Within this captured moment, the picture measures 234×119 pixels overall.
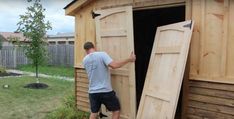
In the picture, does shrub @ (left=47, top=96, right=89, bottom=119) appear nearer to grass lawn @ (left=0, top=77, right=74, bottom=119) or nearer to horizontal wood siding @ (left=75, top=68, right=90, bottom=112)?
horizontal wood siding @ (left=75, top=68, right=90, bottom=112)

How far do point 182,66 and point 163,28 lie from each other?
1.05 m

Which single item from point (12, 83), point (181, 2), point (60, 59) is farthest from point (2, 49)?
point (181, 2)

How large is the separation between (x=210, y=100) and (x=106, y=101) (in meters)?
1.83

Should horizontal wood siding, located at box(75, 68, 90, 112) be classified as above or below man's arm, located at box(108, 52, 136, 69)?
below

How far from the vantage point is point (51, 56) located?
19953mm

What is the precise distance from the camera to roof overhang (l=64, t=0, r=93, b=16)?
7.12 m

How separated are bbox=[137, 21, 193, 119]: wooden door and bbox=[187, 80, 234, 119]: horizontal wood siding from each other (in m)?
0.49

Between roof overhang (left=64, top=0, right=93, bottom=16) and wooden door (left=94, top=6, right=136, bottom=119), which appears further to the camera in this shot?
roof overhang (left=64, top=0, right=93, bottom=16)

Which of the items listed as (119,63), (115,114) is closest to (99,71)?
(119,63)

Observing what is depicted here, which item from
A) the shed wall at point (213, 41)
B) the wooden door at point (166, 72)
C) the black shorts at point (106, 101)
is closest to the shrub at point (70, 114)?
the black shorts at point (106, 101)

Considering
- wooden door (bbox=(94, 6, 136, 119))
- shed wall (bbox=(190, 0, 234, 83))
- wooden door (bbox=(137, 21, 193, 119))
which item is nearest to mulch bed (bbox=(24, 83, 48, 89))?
wooden door (bbox=(94, 6, 136, 119))

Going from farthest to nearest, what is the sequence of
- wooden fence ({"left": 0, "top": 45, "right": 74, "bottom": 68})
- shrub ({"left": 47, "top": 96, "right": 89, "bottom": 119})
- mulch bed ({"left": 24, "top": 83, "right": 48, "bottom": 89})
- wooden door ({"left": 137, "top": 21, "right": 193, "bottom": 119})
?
wooden fence ({"left": 0, "top": 45, "right": 74, "bottom": 68})
mulch bed ({"left": 24, "top": 83, "right": 48, "bottom": 89})
shrub ({"left": 47, "top": 96, "right": 89, "bottom": 119})
wooden door ({"left": 137, "top": 21, "right": 193, "bottom": 119})

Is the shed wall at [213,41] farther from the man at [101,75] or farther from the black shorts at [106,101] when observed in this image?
the black shorts at [106,101]

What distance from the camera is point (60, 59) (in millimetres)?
21109
